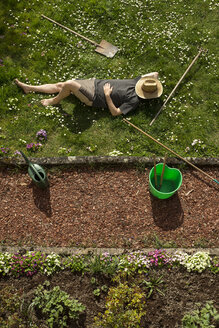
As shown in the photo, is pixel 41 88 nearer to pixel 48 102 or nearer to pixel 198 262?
pixel 48 102

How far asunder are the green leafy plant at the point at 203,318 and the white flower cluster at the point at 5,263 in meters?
2.98

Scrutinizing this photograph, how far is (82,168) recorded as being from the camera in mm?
5746

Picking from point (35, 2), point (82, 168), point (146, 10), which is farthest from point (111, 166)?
point (35, 2)

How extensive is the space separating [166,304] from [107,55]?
5.84 m

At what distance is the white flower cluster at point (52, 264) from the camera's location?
4.67 m

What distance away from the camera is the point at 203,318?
4285 millimetres

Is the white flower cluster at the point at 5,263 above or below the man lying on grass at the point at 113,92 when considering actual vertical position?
below

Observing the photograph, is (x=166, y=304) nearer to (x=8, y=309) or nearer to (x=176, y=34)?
(x=8, y=309)

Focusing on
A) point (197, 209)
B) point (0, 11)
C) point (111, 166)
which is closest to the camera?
point (197, 209)

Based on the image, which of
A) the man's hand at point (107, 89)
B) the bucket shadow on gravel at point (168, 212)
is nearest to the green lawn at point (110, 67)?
the man's hand at point (107, 89)

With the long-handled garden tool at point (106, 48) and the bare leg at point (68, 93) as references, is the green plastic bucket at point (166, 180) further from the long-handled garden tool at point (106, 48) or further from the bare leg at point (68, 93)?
the long-handled garden tool at point (106, 48)

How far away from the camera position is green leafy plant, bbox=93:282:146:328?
13.5ft

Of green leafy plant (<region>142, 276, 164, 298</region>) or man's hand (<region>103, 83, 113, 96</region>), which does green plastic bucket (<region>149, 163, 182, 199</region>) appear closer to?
green leafy plant (<region>142, 276, 164, 298</region>)

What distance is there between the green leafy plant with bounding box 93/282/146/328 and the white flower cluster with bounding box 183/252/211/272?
925mm
